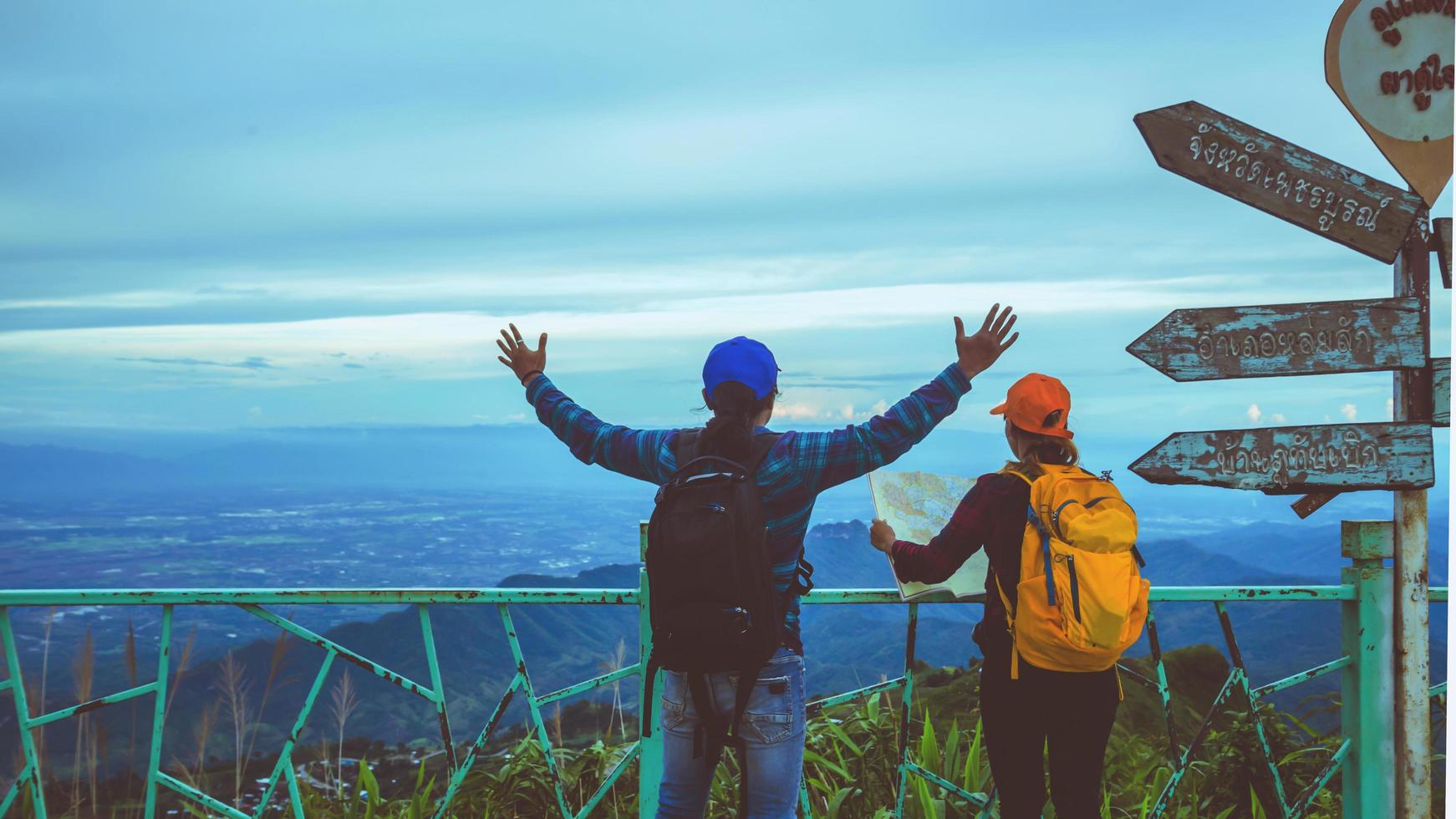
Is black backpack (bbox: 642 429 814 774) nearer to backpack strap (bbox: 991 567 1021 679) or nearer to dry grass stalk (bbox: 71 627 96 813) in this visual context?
backpack strap (bbox: 991 567 1021 679)

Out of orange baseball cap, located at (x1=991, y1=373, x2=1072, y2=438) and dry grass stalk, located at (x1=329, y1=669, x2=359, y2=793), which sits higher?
orange baseball cap, located at (x1=991, y1=373, x2=1072, y2=438)

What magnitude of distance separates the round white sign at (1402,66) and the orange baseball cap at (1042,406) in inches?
78.7

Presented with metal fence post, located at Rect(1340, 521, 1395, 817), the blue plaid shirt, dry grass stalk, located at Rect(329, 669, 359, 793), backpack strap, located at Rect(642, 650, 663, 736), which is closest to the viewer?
the blue plaid shirt

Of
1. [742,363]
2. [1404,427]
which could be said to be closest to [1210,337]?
[1404,427]

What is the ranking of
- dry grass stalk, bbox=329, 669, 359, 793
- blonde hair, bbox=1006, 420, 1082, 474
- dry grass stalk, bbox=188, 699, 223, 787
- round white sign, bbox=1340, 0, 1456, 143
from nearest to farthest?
blonde hair, bbox=1006, 420, 1082, 474, round white sign, bbox=1340, 0, 1456, 143, dry grass stalk, bbox=188, 699, 223, 787, dry grass stalk, bbox=329, 669, 359, 793

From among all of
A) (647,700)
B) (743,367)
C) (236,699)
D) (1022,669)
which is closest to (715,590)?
(743,367)

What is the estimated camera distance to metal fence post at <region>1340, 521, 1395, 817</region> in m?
4.43

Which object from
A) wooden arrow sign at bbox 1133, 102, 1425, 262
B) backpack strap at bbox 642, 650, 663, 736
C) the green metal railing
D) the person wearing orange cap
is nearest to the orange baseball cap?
the person wearing orange cap

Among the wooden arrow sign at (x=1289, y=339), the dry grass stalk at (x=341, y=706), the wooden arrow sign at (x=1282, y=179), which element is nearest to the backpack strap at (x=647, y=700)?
the dry grass stalk at (x=341, y=706)

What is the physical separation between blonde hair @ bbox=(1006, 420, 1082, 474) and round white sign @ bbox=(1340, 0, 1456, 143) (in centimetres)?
209

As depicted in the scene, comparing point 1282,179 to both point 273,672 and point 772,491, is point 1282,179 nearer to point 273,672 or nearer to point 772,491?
point 772,491

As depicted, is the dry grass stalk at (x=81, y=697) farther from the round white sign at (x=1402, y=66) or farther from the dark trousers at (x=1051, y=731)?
the round white sign at (x=1402, y=66)

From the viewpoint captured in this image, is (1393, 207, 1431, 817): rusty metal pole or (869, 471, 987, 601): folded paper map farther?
(1393, 207, 1431, 817): rusty metal pole

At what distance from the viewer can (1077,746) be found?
354 centimetres
